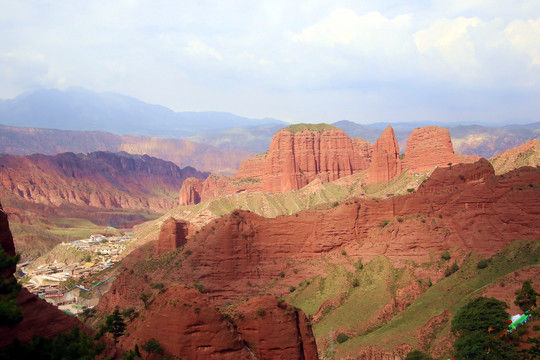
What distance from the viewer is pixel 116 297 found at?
67.5 meters

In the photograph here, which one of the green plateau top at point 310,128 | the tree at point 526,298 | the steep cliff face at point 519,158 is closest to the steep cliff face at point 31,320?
the tree at point 526,298

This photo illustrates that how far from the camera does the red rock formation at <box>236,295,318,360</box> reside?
35344 millimetres

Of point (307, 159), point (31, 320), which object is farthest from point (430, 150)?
point (31, 320)

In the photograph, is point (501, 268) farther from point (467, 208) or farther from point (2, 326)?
point (2, 326)

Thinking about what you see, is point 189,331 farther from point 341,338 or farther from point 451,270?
point 451,270

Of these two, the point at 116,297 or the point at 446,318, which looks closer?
the point at 446,318

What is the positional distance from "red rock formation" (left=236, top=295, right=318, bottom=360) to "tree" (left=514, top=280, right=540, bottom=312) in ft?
64.0

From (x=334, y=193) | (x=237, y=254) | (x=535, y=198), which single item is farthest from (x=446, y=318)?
(x=334, y=193)

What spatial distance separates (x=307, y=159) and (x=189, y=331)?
144 meters

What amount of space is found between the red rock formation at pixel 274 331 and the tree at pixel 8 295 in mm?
14978

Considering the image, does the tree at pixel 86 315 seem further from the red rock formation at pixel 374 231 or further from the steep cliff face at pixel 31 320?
the steep cliff face at pixel 31 320

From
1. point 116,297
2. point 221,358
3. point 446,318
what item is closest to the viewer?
point 221,358

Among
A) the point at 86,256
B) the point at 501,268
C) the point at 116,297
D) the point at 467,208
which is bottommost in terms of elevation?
the point at 86,256

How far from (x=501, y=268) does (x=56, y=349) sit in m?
48.1
